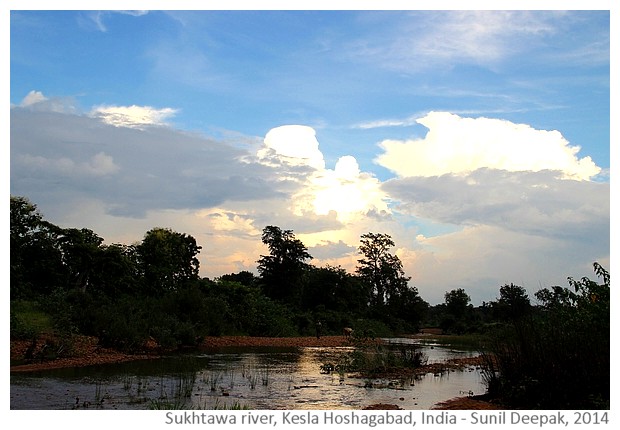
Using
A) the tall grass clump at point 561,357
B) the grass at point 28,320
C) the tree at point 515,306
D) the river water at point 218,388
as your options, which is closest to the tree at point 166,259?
the grass at point 28,320

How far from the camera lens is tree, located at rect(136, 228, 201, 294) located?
106 feet

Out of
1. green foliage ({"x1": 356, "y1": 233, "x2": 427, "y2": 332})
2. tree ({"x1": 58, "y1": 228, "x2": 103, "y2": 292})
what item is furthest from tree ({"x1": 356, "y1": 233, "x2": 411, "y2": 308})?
tree ({"x1": 58, "y1": 228, "x2": 103, "y2": 292})

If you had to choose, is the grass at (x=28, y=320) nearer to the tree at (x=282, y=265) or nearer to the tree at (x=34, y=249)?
the tree at (x=34, y=249)

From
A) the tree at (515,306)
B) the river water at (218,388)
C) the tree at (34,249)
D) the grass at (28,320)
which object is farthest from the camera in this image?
the tree at (34,249)

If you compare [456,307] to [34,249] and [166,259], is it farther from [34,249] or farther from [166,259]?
[34,249]

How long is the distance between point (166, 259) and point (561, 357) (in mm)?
27449

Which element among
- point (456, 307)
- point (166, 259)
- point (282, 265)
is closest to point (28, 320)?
point (166, 259)

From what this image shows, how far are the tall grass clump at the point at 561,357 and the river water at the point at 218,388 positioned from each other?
5.10ft

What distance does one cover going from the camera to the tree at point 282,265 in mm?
47688

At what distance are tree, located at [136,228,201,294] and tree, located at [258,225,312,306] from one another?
7.55 m

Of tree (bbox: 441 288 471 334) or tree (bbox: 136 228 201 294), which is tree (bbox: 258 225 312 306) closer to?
tree (bbox: 136 228 201 294)
